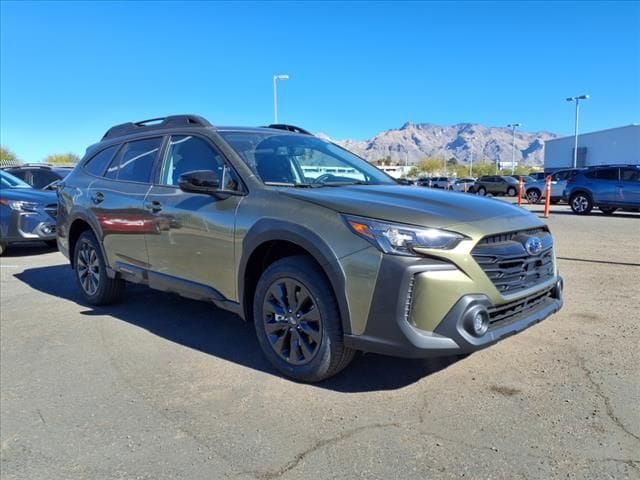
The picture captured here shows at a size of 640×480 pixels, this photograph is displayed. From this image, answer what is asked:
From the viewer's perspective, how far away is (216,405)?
333 cm

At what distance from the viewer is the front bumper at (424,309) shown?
9.66 ft

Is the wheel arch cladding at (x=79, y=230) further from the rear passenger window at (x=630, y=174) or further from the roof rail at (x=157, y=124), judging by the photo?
the rear passenger window at (x=630, y=174)

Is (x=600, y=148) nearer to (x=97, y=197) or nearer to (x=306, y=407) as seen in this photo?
(x=97, y=197)

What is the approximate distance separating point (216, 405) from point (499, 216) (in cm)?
221

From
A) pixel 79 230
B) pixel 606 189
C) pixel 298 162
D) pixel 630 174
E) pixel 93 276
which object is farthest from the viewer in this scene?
pixel 606 189

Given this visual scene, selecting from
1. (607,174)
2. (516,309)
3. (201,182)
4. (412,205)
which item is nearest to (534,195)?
(607,174)

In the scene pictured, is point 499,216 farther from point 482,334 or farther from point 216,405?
point 216,405

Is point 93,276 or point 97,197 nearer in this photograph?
point 97,197

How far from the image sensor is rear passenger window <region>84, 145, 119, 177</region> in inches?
223

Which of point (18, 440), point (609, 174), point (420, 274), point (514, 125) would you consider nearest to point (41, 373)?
point (18, 440)

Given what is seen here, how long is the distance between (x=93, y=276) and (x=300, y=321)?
10.7ft

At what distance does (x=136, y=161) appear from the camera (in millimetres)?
5137

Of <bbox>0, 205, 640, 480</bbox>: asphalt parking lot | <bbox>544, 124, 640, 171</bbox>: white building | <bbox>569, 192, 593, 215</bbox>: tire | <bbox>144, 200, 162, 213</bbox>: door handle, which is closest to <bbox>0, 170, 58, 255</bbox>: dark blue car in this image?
<bbox>0, 205, 640, 480</bbox>: asphalt parking lot

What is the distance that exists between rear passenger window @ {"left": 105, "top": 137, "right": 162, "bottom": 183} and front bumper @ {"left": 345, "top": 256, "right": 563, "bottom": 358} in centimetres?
280
